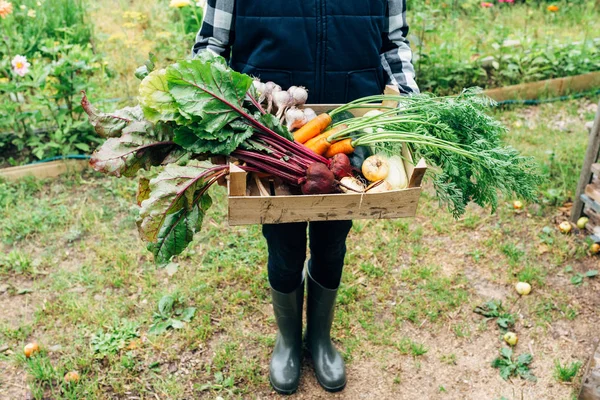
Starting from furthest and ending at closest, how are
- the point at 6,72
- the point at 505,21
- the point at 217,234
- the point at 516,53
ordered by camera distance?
the point at 505,21
the point at 516,53
the point at 6,72
the point at 217,234

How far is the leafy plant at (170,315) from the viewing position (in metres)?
2.88

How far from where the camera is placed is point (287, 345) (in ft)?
8.52

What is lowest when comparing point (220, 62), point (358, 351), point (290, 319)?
point (358, 351)

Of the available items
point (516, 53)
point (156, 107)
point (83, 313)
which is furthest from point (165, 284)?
point (516, 53)

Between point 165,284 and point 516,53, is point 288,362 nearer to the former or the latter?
point 165,284

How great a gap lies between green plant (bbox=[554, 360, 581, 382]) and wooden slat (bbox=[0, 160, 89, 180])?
10.6ft

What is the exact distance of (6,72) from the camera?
12.9ft

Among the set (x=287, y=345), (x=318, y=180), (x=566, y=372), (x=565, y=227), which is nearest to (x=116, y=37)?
(x=287, y=345)

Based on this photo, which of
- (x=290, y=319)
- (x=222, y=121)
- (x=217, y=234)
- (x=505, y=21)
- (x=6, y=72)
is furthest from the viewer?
(x=505, y=21)

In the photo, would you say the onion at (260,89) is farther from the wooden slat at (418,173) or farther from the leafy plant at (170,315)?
the leafy plant at (170,315)

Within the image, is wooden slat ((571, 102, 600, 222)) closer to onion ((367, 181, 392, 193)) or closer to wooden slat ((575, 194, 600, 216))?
wooden slat ((575, 194, 600, 216))

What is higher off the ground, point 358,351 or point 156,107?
point 156,107

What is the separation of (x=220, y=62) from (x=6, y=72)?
2844 mm

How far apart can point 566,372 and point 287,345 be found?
131 centimetres
